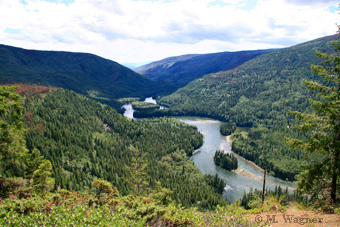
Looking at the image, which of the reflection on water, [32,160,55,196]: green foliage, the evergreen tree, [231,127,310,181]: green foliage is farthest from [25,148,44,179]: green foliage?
[231,127,310,181]: green foliage

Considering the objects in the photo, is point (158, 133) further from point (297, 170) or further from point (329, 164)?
point (329, 164)

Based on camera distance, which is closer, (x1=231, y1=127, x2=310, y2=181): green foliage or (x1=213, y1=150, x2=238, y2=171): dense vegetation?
(x1=231, y1=127, x2=310, y2=181): green foliage

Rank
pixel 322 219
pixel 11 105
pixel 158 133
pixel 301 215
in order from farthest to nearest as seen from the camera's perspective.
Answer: pixel 158 133 < pixel 11 105 < pixel 301 215 < pixel 322 219

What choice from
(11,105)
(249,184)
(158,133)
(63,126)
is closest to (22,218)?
(11,105)

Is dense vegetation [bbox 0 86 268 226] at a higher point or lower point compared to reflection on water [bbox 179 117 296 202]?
higher

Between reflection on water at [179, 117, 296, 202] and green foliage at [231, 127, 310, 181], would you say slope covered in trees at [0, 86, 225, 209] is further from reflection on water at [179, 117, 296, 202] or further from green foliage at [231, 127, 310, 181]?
green foliage at [231, 127, 310, 181]

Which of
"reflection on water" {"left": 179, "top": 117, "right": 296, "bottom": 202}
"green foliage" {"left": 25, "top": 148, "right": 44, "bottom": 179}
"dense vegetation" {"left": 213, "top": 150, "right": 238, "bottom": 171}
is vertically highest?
"green foliage" {"left": 25, "top": 148, "right": 44, "bottom": 179}

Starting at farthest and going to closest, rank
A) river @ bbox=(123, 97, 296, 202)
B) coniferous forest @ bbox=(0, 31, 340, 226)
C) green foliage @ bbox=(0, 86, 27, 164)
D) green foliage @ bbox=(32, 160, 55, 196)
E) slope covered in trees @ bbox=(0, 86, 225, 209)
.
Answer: river @ bbox=(123, 97, 296, 202) → slope covered in trees @ bbox=(0, 86, 225, 209) → green foliage @ bbox=(32, 160, 55, 196) → green foliage @ bbox=(0, 86, 27, 164) → coniferous forest @ bbox=(0, 31, 340, 226)

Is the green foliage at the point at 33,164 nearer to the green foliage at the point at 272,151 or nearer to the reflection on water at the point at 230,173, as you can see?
the reflection on water at the point at 230,173
